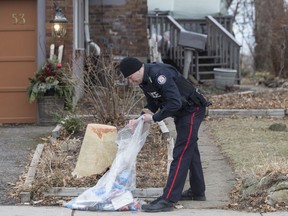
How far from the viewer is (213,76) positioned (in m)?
A: 18.4

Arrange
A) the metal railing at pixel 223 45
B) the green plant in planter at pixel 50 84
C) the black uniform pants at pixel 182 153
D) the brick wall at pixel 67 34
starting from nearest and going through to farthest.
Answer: the black uniform pants at pixel 182 153, the green plant in planter at pixel 50 84, the brick wall at pixel 67 34, the metal railing at pixel 223 45

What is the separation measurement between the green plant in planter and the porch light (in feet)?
1.98

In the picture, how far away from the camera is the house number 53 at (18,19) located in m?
12.4

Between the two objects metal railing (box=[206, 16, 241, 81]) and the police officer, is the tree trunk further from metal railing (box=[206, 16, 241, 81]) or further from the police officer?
the police officer

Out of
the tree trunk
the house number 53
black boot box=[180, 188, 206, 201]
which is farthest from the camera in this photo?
the tree trunk

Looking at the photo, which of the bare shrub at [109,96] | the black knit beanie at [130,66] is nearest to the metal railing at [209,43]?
the bare shrub at [109,96]

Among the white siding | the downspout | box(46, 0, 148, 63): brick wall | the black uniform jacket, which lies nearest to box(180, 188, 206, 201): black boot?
the black uniform jacket

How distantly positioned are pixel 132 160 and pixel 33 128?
5.28 meters

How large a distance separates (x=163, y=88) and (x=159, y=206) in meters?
1.26

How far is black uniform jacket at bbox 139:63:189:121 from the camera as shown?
638cm

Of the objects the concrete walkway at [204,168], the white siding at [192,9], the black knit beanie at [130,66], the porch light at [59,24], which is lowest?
the concrete walkway at [204,168]

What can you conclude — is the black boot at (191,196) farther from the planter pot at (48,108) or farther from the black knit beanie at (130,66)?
A: the planter pot at (48,108)

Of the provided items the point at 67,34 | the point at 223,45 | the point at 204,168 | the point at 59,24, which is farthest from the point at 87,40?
the point at 204,168

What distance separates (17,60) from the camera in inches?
490
